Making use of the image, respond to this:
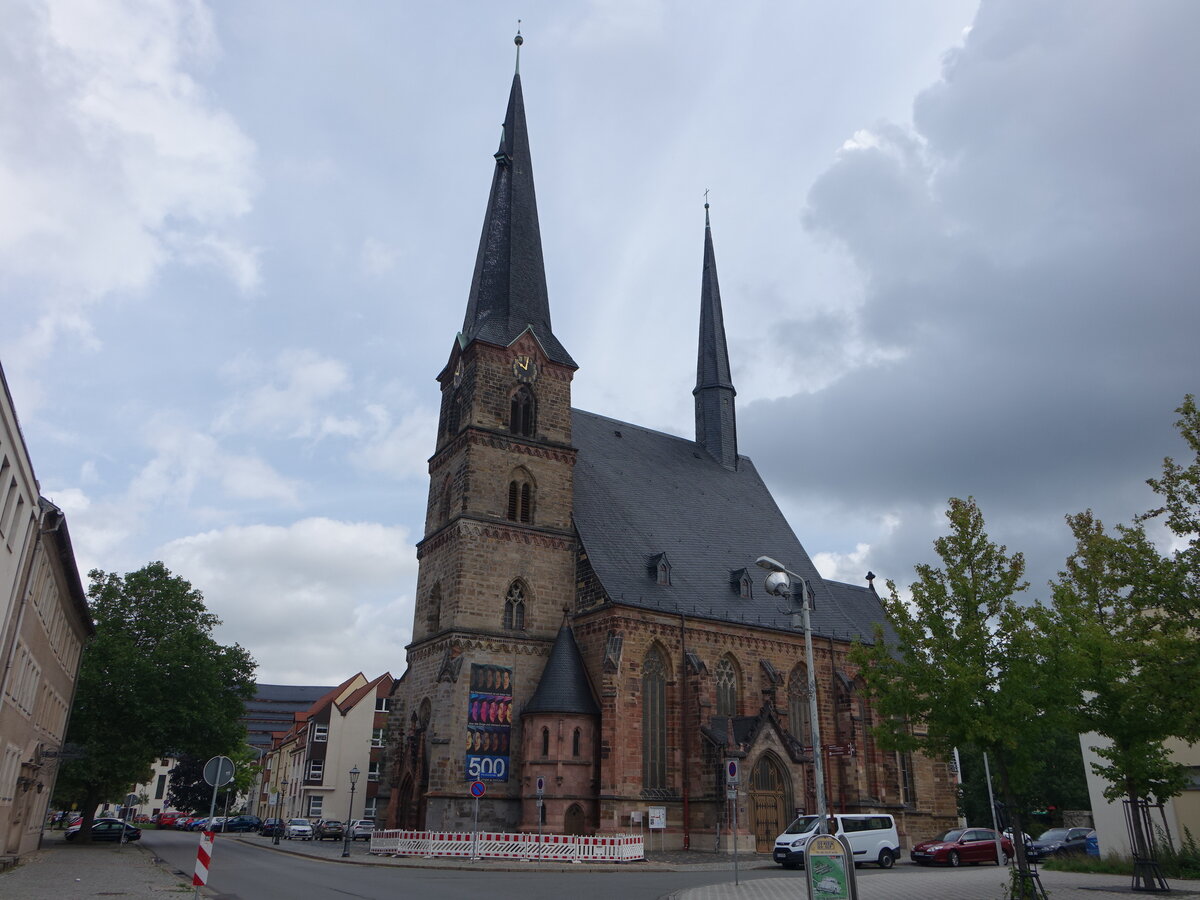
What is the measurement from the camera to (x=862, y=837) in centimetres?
2842

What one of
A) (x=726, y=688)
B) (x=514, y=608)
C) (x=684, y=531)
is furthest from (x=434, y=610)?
(x=726, y=688)

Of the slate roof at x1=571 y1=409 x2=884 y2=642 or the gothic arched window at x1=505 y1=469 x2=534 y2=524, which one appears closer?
the gothic arched window at x1=505 y1=469 x2=534 y2=524

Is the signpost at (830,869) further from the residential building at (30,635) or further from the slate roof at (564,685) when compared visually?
the slate roof at (564,685)

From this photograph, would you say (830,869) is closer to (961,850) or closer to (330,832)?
(961,850)

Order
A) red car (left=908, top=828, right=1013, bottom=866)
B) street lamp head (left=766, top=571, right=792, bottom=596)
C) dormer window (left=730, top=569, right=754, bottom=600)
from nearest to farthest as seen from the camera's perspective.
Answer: street lamp head (left=766, top=571, right=792, bottom=596) → red car (left=908, top=828, right=1013, bottom=866) → dormer window (left=730, top=569, right=754, bottom=600)

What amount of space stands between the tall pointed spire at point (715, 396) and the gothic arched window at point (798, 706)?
13195mm

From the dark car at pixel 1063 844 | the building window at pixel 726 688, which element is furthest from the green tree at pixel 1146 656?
the building window at pixel 726 688

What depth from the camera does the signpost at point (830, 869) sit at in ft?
40.5

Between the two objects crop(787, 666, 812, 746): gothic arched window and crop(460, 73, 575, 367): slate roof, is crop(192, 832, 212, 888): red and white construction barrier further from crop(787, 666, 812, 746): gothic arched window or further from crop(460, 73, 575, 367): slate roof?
crop(787, 666, 812, 746): gothic arched window

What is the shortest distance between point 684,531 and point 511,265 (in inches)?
561

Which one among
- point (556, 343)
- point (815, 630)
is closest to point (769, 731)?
point (815, 630)

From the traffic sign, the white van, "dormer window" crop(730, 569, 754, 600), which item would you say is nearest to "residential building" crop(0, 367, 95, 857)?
the traffic sign

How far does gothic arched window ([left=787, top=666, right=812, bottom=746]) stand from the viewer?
3828 centimetres

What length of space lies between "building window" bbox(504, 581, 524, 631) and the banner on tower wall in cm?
185
